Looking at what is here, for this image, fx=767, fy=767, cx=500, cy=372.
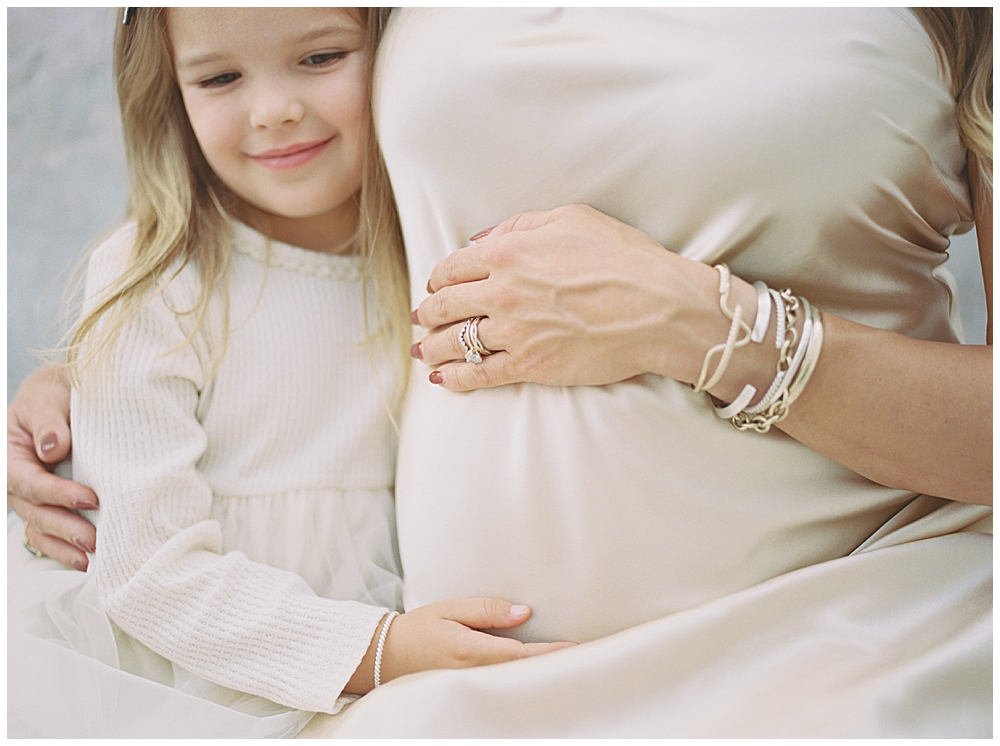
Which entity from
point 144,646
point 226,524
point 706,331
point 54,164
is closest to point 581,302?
point 706,331

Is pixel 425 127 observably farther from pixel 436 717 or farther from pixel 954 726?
pixel 954 726

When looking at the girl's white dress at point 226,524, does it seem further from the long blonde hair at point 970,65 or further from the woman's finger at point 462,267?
the long blonde hair at point 970,65

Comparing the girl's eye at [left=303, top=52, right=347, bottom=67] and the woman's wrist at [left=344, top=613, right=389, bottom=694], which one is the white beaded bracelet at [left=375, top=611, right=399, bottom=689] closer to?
the woman's wrist at [left=344, top=613, right=389, bottom=694]

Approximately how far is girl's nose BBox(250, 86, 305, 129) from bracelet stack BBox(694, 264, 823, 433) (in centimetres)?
56

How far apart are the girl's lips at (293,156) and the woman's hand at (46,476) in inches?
17.4

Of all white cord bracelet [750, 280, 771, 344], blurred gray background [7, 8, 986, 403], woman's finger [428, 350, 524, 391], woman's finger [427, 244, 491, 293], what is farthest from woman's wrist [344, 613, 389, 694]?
blurred gray background [7, 8, 986, 403]

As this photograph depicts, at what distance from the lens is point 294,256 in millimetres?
1108

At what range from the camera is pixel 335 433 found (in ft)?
3.52

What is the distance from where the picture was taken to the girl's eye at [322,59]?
983mm

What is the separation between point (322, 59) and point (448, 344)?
42cm

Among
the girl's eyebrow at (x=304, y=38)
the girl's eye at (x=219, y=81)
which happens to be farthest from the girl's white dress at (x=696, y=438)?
the girl's eye at (x=219, y=81)

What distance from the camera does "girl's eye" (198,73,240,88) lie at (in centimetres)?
99

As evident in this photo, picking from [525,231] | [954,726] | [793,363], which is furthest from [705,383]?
[954,726]

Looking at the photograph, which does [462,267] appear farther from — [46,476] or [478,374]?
[46,476]
